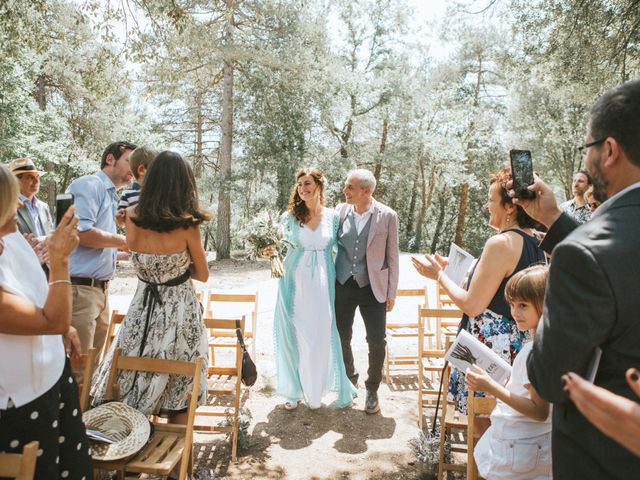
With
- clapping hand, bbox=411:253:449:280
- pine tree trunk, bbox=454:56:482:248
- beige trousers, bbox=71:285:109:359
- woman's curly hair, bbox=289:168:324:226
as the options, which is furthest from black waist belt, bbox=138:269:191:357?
pine tree trunk, bbox=454:56:482:248

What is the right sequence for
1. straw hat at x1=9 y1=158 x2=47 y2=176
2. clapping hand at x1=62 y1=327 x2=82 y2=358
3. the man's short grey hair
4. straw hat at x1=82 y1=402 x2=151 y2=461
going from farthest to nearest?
the man's short grey hair → straw hat at x1=9 y1=158 x2=47 y2=176 → clapping hand at x1=62 y1=327 x2=82 y2=358 → straw hat at x1=82 y1=402 x2=151 y2=461

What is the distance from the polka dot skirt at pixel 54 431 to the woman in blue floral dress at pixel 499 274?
226 cm

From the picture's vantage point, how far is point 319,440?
170 inches

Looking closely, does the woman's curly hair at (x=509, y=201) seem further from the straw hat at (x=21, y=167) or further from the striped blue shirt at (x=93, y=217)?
the straw hat at (x=21, y=167)

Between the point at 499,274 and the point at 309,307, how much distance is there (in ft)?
7.71

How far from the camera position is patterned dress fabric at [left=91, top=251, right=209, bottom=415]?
3.02 metres

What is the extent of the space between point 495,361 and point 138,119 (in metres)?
19.4

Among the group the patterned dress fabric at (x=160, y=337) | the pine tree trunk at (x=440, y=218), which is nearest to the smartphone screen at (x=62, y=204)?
the patterned dress fabric at (x=160, y=337)

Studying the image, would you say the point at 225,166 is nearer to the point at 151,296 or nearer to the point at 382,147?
the point at 382,147

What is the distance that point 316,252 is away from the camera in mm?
4848

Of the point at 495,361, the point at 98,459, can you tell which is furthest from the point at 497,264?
the point at 98,459

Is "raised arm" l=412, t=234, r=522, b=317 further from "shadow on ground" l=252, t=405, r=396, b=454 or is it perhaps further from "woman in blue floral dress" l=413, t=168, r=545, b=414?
"shadow on ground" l=252, t=405, r=396, b=454

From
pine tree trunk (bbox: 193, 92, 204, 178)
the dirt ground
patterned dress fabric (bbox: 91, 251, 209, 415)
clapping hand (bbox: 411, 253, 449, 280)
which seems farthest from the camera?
pine tree trunk (bbox: 193, 92, 204, 178)

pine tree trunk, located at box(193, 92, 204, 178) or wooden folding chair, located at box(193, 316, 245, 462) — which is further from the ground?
pine tree trunk, located at box(193, 92, 204, 178)
